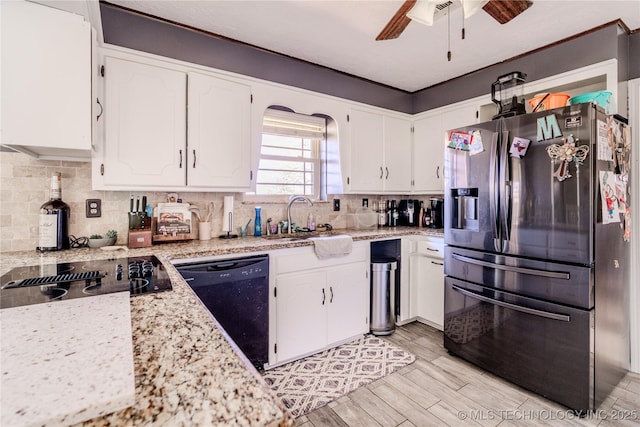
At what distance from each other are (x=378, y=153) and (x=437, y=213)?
88 cm

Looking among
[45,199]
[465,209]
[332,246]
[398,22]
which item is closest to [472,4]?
[398,22]

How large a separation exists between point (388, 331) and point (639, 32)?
2.96 meters

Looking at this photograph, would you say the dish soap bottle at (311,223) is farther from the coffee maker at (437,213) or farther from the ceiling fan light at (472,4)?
the ceiling fan light at (472,4)

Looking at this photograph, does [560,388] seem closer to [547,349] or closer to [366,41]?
[547,349]

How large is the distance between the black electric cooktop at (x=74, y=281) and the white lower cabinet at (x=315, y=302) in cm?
98

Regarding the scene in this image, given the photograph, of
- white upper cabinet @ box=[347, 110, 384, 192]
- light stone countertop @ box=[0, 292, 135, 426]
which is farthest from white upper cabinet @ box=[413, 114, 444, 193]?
light stone countertop @ box=[0, 292, 135, 426]

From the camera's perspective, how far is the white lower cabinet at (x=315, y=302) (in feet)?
7.29

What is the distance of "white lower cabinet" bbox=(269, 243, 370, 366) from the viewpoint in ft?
7.29

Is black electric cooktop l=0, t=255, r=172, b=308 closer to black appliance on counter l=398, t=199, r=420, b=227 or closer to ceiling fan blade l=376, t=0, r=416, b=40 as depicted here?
ceiling fan blade l=376, t=0, r=416, b=40

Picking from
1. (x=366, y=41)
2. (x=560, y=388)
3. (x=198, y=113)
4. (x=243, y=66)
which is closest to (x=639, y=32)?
(x=366, y=41)

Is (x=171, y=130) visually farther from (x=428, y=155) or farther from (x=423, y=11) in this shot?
(x=428, y=155)

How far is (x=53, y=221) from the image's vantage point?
1.81 m

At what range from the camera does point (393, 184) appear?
3.32 m

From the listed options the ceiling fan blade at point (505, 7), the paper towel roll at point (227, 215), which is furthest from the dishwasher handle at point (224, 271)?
the ceiling fan blade at point (505, 7)
